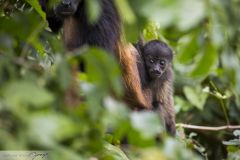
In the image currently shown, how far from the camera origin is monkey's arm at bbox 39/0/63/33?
3.50m

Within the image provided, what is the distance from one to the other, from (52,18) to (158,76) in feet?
3.82

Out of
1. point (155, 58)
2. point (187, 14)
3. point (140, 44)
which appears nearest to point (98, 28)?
point (140, 44)

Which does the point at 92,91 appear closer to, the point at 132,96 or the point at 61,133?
the point at 61,133

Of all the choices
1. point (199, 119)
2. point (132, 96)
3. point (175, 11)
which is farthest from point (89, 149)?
point (199, 119)

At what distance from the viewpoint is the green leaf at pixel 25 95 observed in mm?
1120

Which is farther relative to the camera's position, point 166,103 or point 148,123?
point 166,103

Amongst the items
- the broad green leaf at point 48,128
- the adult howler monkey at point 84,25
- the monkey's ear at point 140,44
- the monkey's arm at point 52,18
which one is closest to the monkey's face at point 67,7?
the adult howler monkey at point 84,25

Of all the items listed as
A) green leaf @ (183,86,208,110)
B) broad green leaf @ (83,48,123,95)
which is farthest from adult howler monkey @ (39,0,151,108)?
broad green leaf @ (83,48,123,95)

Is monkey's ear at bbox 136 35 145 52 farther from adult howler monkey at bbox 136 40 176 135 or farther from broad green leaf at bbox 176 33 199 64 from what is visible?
broad green leaf at bbox 176 33 199 64

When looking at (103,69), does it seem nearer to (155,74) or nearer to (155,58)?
(155,74)

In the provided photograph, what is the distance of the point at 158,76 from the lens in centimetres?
448

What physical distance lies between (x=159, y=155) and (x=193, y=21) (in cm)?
28

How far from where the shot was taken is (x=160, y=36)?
4766 mm

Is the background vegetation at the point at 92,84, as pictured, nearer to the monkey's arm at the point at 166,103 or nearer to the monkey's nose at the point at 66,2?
the monkey's nose at the point at 66,2
